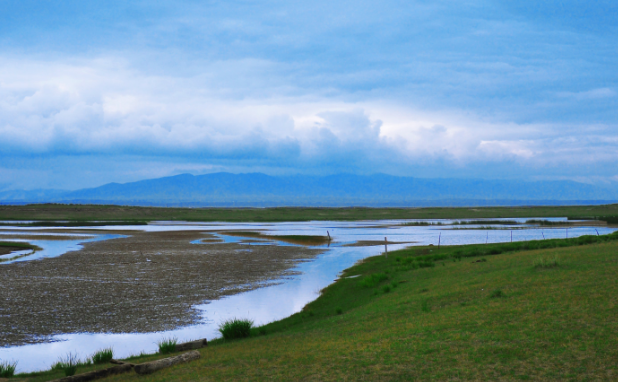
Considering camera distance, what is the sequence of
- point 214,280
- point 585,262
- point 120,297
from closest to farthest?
point 585,262 < point 120,297 < point 214,280

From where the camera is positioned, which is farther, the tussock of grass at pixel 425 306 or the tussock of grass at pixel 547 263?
the tussock of grass at pixel 547 263

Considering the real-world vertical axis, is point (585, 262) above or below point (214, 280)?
above

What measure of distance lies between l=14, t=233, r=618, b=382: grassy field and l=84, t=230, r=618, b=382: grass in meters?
0.02

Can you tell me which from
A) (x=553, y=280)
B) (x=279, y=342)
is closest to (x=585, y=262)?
(x=553, y=280)

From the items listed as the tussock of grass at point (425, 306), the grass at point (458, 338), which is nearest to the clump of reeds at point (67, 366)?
the grass at point (458, 338)

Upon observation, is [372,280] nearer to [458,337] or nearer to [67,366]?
[458,337]

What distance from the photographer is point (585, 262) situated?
58.5ft

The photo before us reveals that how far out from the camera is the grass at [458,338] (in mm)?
8789

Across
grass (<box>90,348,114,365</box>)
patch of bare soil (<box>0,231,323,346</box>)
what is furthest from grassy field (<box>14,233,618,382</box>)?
patch of bare soil (<box>0,231,323,346</box>)

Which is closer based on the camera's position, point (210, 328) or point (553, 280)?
point (553, 280)

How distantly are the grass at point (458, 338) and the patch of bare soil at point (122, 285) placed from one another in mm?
5894

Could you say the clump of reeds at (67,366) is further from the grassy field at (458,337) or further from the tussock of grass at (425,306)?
the tussock of grass at (425,306)

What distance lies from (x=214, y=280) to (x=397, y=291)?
1182cm

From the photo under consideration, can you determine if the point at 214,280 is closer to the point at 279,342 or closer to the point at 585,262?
the point at 279,342
